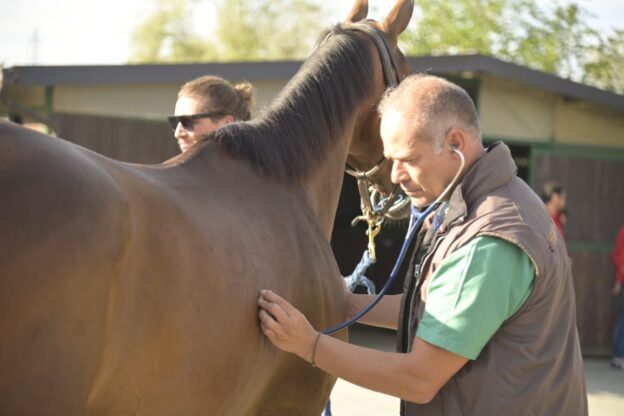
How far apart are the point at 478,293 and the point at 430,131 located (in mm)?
478

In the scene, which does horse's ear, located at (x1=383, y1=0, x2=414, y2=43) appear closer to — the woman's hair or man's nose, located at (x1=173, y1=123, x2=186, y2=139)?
the woman's hair

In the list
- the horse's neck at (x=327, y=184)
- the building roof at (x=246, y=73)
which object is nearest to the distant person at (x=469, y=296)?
the horse's neck at (x=327, y=184)

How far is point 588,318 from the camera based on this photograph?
10422mm

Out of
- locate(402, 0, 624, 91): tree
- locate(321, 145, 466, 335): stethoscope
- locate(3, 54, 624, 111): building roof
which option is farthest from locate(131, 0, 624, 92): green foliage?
locate(321, 145, 466, 335): stethoscope

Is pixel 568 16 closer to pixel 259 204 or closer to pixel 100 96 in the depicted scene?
pixel 100 96

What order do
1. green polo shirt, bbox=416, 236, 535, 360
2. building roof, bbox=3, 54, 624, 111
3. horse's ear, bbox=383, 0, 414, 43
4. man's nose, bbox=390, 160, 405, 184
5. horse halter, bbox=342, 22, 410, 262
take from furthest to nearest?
building roof, bbox=3, 54, 624, 111
horse's ear, bbox=383, 0, 414, 43
horse halter, bbox=342, 22, 410, 262
man's nose, bbox=390, 160, 405, 184
green polo shirt, bbox=416, 236, 535, 360

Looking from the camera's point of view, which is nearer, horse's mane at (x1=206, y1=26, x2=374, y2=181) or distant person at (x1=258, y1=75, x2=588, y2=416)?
distant person at (x1=258, y1=75, x2=588, y2=416)

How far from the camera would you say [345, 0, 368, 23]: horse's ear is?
3865 mm

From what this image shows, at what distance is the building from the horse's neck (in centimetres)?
595

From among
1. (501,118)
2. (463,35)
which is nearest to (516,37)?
(463,35)

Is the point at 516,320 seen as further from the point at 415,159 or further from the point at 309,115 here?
the point at 309,115

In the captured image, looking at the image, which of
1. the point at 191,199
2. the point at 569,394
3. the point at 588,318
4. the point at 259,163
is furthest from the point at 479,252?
the point at 588,318

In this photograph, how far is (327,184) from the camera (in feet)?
11.4

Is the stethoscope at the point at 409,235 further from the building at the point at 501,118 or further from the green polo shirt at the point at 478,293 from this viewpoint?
the building at the point at 501,118
